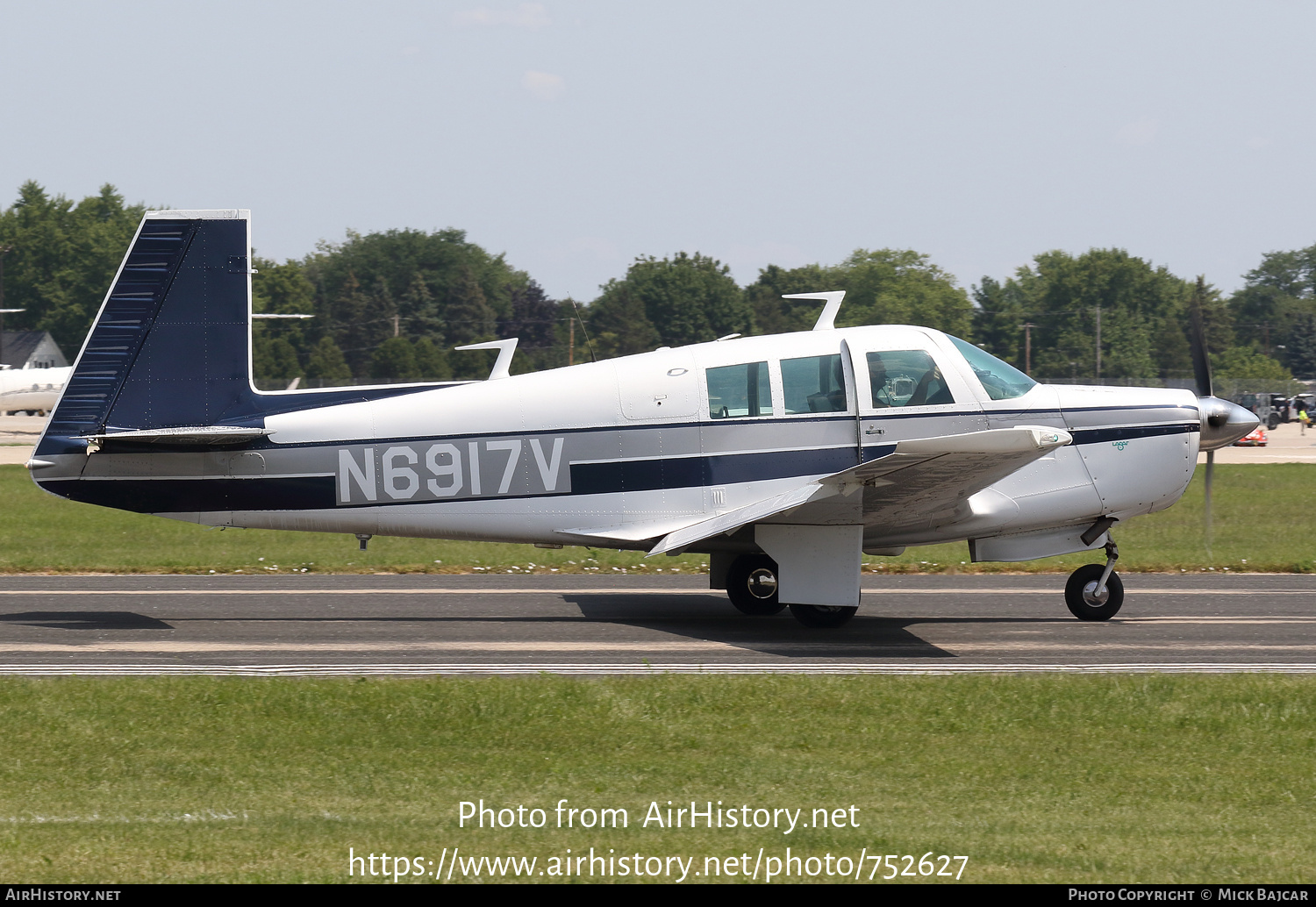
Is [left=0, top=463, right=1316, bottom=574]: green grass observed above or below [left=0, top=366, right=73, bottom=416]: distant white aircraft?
below

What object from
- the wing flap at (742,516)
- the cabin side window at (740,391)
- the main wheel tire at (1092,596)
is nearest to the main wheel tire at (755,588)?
the wing flap at (742,516)

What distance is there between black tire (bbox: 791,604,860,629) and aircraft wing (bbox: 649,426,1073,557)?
95 centimetres

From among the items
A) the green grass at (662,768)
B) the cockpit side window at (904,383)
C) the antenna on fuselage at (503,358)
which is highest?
the antenna on fuselage at (503,358)

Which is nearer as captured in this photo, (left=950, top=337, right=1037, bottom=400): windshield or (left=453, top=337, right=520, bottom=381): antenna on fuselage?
(left=950, top=337, right=1037, bottom=400): windshield

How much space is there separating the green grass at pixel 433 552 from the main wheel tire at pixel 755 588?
397 centimetres

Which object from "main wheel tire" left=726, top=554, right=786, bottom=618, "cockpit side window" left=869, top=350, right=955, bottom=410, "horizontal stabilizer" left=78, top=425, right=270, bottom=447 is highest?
"cockpit side window" left=869, top=350, right=955, bottom=410

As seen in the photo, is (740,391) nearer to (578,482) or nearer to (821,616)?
(578,482)

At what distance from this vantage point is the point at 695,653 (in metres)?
11.1

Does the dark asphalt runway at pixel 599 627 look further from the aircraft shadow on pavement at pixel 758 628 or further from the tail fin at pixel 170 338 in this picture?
the tail fin at pixel 170 338

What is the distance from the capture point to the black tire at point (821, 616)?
12.4 m

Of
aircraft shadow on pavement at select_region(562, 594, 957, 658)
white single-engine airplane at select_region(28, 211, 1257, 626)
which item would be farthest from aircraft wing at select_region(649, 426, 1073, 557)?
aircraft shadow on pavement at select_region(562, 594, 957, 658)

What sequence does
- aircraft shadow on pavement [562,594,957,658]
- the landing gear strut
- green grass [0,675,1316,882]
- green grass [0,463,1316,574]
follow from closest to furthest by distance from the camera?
green grass [0,675,1316,882]
aircraft shadow on pavement [562,594,957,658]
the landing gear strut
green grass [0,463,1316,574]

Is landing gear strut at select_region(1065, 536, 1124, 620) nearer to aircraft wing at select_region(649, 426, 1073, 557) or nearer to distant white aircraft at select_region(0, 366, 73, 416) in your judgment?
aircraft wing at select_region(649, 426, 1073, 557)

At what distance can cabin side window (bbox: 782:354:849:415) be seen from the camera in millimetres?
12234
